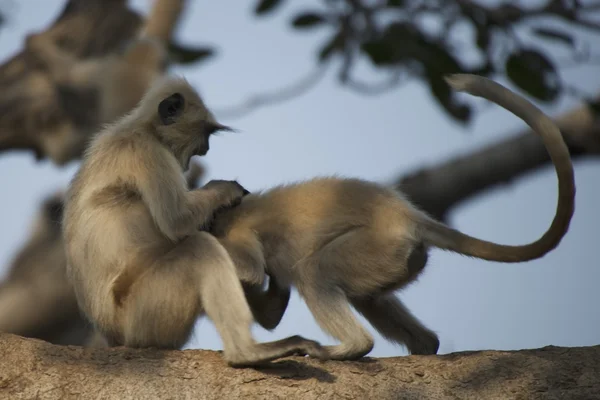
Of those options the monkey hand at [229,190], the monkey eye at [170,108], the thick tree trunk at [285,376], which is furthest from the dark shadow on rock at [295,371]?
the monkey eye at [170,108]

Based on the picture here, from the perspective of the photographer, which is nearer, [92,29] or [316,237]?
[316,237]

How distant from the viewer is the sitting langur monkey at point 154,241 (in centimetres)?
428

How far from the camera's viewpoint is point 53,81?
10.0 metres

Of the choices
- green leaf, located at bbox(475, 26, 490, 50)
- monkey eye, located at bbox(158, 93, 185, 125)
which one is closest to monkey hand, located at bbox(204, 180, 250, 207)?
monkey eye, located at bbox(158, 93, 185, 125)

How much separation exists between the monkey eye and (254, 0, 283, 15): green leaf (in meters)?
2.64

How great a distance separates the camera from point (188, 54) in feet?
26.7

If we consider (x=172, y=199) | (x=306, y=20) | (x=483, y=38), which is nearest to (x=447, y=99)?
(x=483, y=38)

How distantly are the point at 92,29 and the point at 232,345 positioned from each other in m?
7.06

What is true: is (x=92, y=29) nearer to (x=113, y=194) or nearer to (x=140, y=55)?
(x=140, y=55)

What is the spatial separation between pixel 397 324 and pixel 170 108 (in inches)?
62.7

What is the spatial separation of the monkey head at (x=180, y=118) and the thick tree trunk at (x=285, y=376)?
1.19 metres

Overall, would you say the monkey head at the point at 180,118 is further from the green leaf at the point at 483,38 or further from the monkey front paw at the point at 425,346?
the green leaf at the point at 483,38

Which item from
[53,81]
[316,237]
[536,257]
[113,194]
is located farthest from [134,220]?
[53,81]

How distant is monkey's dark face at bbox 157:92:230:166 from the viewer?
5.16 metres
